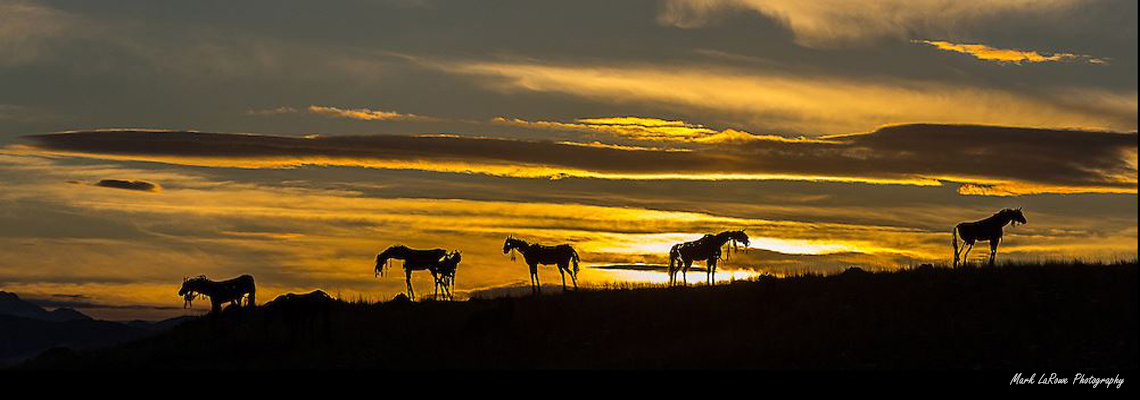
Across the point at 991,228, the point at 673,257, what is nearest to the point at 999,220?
the point at 991,228

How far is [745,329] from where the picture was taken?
36.6 m

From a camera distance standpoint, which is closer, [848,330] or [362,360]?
[848,330]

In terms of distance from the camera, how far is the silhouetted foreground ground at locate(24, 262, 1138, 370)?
106ft

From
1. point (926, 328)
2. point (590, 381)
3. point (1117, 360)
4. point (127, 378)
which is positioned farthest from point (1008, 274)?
point (127, 378)

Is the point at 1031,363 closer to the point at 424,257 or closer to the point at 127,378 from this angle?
the point at 127,378

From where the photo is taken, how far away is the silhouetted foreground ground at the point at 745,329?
32.3m

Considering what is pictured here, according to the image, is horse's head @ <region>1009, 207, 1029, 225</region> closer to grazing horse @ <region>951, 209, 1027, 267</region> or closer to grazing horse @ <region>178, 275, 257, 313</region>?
grazing horse @ <region>951, 209, 1027, 267</region>

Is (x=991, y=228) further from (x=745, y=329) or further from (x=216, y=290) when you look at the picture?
(x=216, y=290)

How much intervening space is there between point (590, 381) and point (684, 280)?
27.8 metres

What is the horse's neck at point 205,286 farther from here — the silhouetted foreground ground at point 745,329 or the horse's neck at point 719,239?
the horse's neck at point 719,239

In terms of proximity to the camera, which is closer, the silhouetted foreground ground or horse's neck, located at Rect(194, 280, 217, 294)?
the silhouetted foreground ground

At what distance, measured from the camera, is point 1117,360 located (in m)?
30.5

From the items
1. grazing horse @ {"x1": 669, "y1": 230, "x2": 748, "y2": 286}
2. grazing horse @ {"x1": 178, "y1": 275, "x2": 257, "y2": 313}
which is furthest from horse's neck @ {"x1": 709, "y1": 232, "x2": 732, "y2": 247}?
grazing horse @ {"x1": 178, "y1": 275, "x2": 257, "y2": 313}

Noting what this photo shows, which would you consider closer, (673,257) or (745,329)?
(745,329)
